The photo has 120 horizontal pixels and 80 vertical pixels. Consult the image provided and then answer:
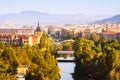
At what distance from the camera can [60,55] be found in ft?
213

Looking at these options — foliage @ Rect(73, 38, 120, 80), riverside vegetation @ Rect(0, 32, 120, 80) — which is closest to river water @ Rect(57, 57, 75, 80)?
riverside vegetation @ Rect(0, 32, 120, 80)

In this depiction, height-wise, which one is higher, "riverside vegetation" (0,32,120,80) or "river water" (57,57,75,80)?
"riverside vegetation" (0,32,120,80)

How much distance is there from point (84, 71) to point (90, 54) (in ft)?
13.4

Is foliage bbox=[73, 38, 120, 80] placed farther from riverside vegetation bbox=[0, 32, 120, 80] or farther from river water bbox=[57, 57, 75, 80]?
river water bbox=[57, 57, 75, 80]

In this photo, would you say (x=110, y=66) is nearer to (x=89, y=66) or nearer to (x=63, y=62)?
(x=89, y=66)

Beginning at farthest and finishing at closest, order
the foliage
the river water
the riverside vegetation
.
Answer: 1. the river water
2. the foliage
3. the riverside vegetation

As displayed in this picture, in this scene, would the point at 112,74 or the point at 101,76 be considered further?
the point at 101,76

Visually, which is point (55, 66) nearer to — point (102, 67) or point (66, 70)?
point (102, 67)

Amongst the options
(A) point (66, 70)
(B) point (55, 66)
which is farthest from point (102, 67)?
(A) point (66, 70)

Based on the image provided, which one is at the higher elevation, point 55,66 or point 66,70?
point 55,66

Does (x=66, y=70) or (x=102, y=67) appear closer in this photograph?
(x=102, y=67)

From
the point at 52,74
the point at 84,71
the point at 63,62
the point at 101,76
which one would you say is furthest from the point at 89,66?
the point at 63,62

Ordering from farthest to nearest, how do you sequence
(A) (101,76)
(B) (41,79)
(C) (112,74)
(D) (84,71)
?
(D) (84,71), (A) (101,76), (C) (112,74), (B) (41,79)

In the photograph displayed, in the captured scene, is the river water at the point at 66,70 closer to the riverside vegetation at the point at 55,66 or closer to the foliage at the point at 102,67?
the riverside vegetation at the point at 55,66
